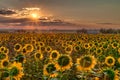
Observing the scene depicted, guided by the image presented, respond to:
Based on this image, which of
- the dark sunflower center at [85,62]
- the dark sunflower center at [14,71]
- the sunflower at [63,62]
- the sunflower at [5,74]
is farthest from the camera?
the sunflower at [63,62]

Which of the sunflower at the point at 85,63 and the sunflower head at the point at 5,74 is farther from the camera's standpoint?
the sunflower at the point at 85,63

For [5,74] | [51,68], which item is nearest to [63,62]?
[51,68]

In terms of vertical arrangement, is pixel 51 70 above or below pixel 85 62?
below

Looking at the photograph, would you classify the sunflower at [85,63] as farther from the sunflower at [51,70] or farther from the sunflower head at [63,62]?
the sunflower at [51,70]

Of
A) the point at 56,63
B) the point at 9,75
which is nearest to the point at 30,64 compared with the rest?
the point at 56,63

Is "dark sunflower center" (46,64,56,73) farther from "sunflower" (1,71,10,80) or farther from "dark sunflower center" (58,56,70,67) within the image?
"sunflower" (1,71,10,80)

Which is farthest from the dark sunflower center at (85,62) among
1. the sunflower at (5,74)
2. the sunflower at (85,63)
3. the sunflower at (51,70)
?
the sunflower at (5,74)

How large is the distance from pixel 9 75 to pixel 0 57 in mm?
3025

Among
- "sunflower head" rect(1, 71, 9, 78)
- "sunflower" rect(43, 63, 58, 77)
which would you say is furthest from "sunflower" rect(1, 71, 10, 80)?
"sunflower" rect(43, 63, 58, 77)

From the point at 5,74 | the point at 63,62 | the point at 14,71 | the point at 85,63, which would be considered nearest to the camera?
the point at 5,74

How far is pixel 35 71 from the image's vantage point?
9.30m

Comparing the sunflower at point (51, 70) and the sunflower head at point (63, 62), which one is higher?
the sunflower head at point (63, 62)

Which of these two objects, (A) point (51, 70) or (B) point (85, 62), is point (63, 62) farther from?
(B) point (85, 62)

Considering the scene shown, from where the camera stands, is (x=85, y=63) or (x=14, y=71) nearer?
(x=14, y=71)
